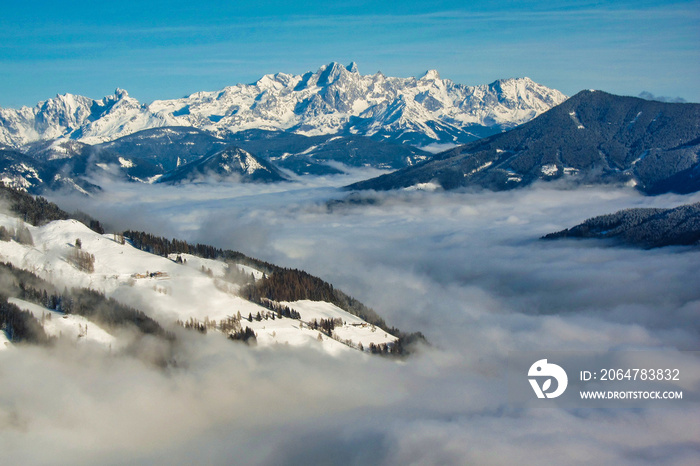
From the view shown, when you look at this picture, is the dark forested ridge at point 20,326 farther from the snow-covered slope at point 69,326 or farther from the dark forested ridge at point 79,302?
the dark forested ridge at point 79,302

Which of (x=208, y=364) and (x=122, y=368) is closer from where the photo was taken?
(x=122, y=368)

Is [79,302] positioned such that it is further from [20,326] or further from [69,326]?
[20,326]

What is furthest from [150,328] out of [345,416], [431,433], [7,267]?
[431,433]

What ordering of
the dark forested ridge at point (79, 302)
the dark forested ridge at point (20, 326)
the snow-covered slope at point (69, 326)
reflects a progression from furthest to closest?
the dark forested ridge at point (79, 302) → the snow-covered slope at point (69, 326) → the dark forested ridge at point (20, 326)

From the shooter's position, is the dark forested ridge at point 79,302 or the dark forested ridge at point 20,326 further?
the dark forested ridge at point 79,302

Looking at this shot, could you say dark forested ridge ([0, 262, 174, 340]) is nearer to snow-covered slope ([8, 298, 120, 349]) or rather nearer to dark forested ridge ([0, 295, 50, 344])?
snow-covered slope ([8, 298, 120, 349])

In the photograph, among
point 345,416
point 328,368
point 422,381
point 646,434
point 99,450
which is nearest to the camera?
point 99,450

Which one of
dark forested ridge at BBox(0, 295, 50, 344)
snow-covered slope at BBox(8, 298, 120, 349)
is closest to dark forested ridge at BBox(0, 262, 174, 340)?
snow-covered slope at BBox(8, 298, 120, 349)

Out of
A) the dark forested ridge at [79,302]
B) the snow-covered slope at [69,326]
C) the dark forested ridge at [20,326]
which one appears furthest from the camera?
the dark forested ridge at [79,302]

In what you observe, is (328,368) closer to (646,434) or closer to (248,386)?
(248,386)

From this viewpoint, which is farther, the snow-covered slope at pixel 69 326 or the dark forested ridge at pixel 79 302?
the dark forested ridge at pixel 79 302

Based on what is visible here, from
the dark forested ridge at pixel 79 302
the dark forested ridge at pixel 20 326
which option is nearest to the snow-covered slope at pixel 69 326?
the dark forested ridge at pixel 20 326
